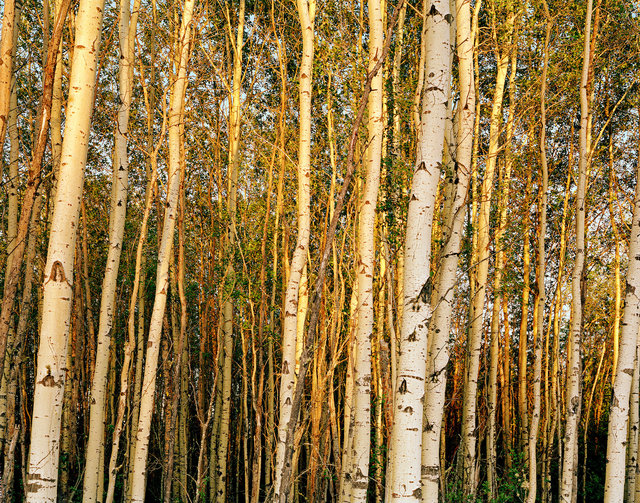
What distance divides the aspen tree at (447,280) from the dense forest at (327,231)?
21mm

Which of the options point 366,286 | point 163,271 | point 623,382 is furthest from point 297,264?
point 623,382

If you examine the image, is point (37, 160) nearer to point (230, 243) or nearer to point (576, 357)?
point (576, 357)

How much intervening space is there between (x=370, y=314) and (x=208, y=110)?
6.81 meters

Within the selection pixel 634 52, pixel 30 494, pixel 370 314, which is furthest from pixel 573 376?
pixel 634 52

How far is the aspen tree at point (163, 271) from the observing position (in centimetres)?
522

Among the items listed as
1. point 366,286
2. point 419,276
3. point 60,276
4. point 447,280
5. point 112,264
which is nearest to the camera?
point 60,276

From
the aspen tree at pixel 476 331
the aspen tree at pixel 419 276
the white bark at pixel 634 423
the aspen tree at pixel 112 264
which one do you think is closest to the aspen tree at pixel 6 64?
the aspen tree at pixel 112 264

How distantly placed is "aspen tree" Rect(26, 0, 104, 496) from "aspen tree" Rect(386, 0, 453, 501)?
178cm

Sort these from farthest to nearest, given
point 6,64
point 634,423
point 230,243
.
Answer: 1. point 230,243
2. point 634,423
3. point 6,64

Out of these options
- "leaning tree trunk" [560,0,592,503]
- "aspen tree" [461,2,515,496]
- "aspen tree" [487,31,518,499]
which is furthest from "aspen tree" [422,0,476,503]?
"aspen tree" [487,31,518,499]

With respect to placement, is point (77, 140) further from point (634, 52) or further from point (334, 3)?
point (634, 52)

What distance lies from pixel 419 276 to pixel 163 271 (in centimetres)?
312

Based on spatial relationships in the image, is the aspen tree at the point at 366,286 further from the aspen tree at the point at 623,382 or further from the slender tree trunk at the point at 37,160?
the slender tree trunk at the point at 37,160

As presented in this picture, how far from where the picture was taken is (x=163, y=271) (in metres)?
5.46
